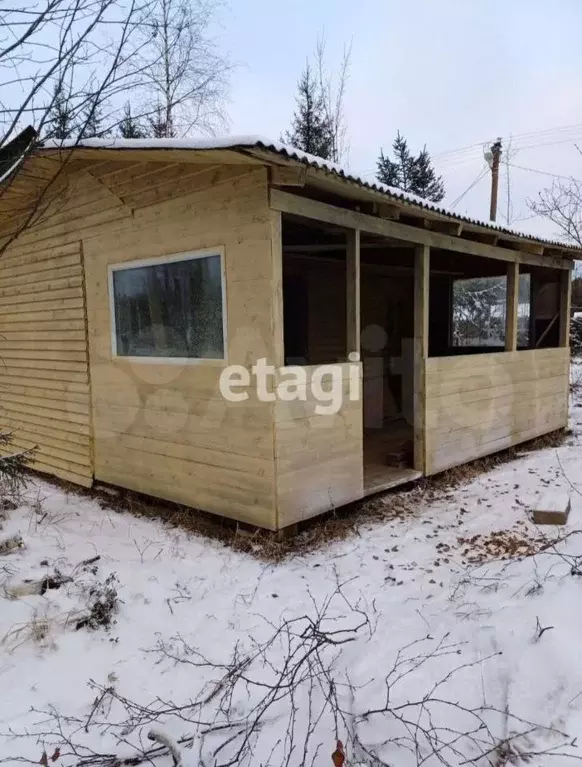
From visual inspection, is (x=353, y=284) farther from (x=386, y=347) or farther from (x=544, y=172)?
(x=544, y=172)

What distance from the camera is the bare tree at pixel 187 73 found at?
4348 mm

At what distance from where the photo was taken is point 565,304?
8.14 metres

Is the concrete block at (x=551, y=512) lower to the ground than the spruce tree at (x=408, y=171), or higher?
lower

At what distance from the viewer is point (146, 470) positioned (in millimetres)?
5102

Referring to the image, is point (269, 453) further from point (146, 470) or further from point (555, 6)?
point (555, 6)

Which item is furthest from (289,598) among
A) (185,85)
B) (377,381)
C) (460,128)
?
(460,128)

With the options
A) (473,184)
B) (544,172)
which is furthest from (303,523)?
(473,184)

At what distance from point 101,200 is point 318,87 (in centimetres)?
1550

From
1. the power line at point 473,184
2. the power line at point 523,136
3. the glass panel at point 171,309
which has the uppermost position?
the power line at point 523,136

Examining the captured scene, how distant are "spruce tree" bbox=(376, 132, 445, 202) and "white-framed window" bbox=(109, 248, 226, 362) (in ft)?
57.1

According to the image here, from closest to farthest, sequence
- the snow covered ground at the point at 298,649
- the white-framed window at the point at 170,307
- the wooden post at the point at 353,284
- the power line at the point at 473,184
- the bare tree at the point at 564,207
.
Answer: the snow covered ground at the point at 298,649, the white-framed window at the point at 170,307, the wooden post at the point at 353,284, the bare tree at the point at 564,207, the power line at the point at 473,184

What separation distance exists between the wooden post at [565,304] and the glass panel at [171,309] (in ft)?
20.4

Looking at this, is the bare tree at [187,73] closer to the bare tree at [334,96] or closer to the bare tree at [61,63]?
the bare tree at [61,63]

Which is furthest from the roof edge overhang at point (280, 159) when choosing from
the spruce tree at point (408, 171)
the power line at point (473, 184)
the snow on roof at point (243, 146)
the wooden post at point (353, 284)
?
the power line at point (473, 184)
